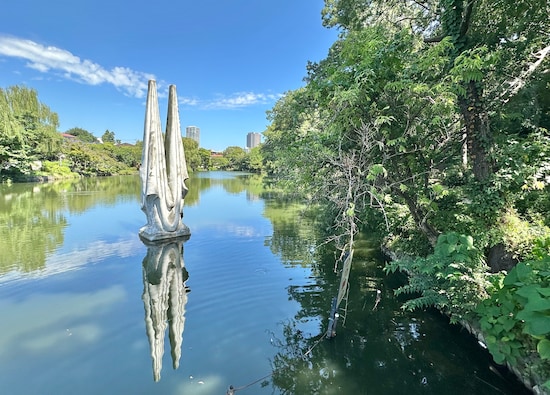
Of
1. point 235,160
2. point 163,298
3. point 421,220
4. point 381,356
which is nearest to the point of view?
point 381,356

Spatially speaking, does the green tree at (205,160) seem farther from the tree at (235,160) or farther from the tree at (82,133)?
the tree at (82,133)

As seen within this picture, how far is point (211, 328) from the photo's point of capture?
17.3 ft

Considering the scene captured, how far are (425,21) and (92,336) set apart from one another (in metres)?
11.6

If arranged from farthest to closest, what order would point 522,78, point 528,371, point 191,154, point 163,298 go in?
point 191,154
point 163,298
point 522,78
point 528,371

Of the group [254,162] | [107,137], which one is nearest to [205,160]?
[254,162]

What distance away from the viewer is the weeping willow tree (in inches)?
1129

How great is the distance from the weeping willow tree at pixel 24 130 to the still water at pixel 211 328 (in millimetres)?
25378

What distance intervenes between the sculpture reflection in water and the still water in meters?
0.03

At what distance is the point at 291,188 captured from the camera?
7.05 meters

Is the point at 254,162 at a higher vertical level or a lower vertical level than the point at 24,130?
lower

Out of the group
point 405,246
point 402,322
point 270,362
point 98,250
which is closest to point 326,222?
point 405,246

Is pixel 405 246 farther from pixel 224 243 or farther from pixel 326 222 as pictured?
pixel 224 243

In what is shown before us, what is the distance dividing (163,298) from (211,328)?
5.57 feet

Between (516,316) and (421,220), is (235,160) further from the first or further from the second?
(516,316)
